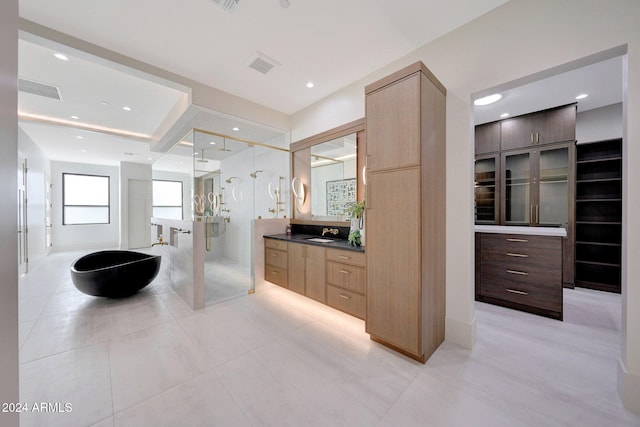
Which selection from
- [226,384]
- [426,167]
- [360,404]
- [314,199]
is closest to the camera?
[360,404]

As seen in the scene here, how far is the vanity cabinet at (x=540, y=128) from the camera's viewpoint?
11.3ft

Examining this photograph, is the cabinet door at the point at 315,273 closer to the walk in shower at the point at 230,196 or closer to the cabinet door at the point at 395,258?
the cabinet door at the point at 395,258

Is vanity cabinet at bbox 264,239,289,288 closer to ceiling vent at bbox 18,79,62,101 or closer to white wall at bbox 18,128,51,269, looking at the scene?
ceiling vent at bbox 18,79,62,101

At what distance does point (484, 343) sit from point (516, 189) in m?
2.95

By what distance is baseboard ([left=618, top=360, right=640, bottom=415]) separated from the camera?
57.4 inches

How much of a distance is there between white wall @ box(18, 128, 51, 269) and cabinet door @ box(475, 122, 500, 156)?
835 cm

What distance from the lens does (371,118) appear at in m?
2.20

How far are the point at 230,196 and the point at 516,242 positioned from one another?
3.97 metres

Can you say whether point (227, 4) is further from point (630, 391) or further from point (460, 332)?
point (630, 391)

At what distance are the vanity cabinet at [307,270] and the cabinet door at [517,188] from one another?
3302 millimetres

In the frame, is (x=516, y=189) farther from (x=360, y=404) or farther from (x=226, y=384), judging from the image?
(x=226, y=384)

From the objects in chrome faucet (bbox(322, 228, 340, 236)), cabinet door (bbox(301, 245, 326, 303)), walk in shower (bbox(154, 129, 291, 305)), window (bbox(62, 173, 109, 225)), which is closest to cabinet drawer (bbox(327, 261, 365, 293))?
cabinet door (bbox(301, 245, 326, 303))

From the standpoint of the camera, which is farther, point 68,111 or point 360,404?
point 68,111

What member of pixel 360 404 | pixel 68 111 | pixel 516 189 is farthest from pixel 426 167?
pixel 68 111
